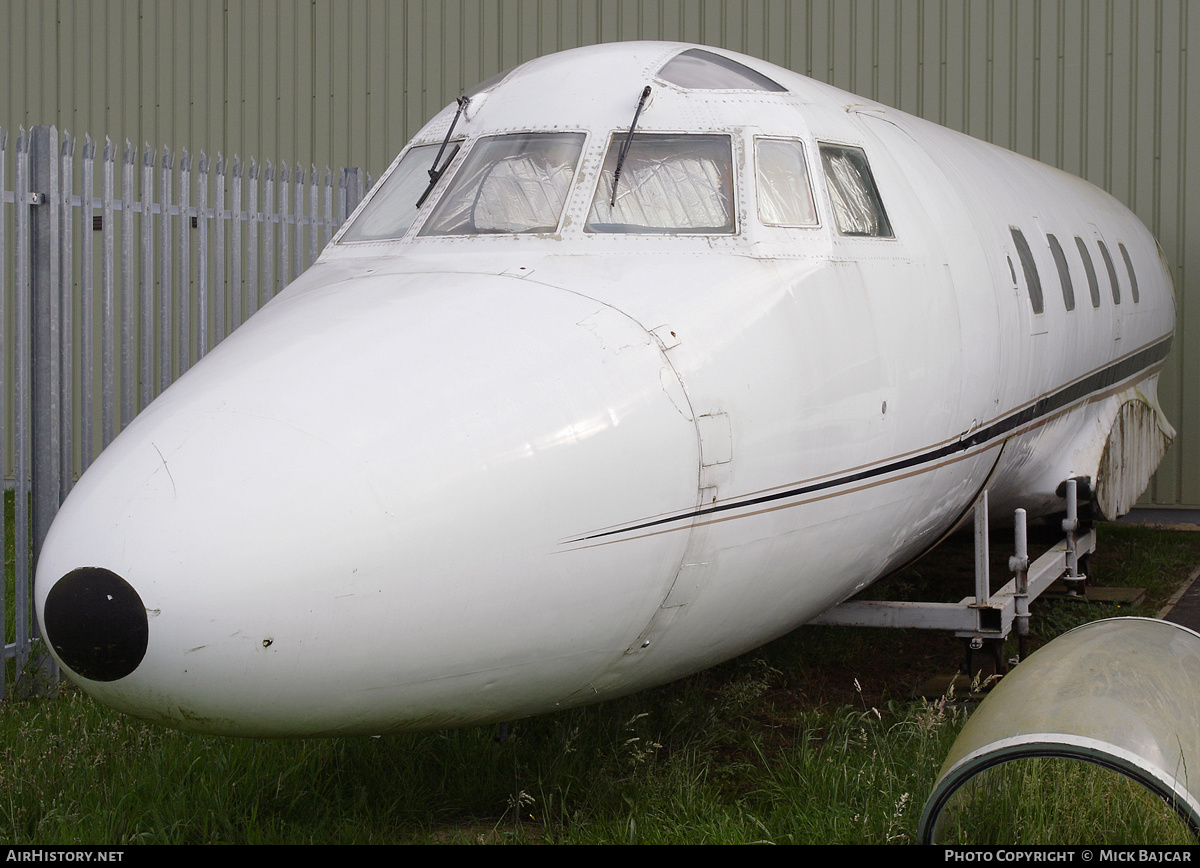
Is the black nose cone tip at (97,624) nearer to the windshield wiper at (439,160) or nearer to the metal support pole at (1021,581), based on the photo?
the windshield wiper at (439,160)

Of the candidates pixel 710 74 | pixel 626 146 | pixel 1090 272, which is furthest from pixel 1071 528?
pixel 626 146

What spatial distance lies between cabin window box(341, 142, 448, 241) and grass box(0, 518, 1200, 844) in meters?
2.19

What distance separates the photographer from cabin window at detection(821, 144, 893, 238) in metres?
5.23

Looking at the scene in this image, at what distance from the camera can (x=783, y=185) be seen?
513 cm

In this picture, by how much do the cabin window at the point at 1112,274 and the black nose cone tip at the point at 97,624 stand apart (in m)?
7.72

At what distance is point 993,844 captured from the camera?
3928 mm

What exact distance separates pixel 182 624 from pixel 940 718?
3209 millimetres

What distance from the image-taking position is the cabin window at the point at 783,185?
5020mm

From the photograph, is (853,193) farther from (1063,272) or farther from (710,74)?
(1063,272)

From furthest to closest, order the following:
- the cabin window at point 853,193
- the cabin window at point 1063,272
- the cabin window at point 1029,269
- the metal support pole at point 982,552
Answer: the cabin window at point 1063,272 → the cabin window at point 1029,269 → the metal support pole at point 982,552 → the cabin window at point 853,193

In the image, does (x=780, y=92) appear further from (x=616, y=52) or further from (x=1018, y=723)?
(x=1018, y=723)

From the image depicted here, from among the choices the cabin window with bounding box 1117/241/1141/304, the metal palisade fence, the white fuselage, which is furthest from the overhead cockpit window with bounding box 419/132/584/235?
the cabin window with bounding box 1117/241/1141/304

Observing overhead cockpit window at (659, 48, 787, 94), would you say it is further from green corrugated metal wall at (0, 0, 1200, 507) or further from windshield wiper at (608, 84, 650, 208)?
green corrugated metal wall at (0, 0, 1200, 507)

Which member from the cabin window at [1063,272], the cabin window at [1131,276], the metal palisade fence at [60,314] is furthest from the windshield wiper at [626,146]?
the cabin window at [1131,276]
